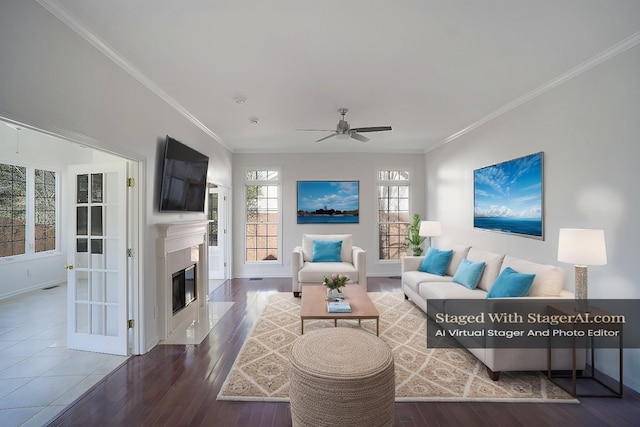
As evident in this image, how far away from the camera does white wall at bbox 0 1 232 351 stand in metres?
1.70

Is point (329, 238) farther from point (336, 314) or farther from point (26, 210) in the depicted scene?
point (26, 210)

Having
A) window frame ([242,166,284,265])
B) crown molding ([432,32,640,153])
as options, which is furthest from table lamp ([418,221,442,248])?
window frame ([242,166,284,265])

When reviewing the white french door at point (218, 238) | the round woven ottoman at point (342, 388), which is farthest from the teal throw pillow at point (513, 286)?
the white french door at point (218, 238)

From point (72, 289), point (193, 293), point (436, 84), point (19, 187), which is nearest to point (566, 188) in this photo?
point (436, 84)

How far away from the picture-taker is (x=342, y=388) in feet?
5.50

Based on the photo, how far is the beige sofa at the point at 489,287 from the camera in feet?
8.04

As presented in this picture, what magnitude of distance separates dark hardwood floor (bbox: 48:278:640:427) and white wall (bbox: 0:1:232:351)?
2.07 feet

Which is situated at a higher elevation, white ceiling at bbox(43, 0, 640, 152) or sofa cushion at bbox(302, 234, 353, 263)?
white ceiling at bbox(43, 0, 640, 152)

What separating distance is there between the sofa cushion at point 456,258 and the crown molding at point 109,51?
4.31 meters

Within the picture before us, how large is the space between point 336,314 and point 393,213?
12.8 feet

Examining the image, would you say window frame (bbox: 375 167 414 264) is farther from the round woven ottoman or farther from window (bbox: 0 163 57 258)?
window (bbox: 0 163 57 258)

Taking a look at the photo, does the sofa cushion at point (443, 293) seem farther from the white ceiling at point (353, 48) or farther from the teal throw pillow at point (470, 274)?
the white ceiling at point (353, 48)

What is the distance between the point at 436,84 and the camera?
305 centimetres

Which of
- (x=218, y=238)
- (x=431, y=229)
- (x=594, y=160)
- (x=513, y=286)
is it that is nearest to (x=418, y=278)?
(x=431, y=229)
